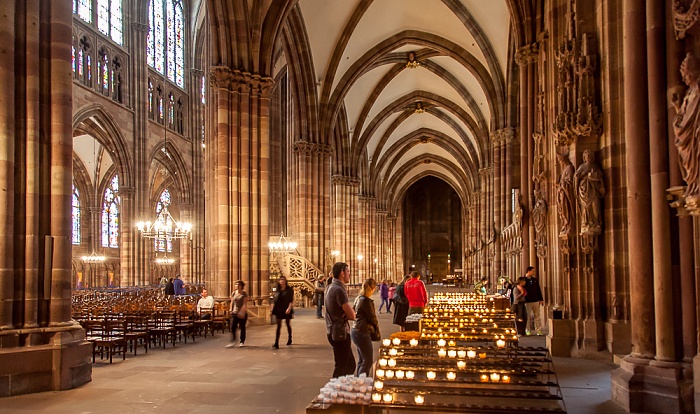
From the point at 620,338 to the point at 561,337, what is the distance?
1.09 metres

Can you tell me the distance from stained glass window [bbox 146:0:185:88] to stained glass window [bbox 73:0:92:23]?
15.6ft

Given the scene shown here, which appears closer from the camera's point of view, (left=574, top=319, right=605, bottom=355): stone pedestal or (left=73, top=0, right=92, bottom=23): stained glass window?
(left=574, top=319, right=605, bottom=355): stone pedestal

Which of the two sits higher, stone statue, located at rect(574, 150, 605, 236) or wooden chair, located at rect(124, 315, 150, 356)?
stone statue, located at rect(574, 150, 605, 236)

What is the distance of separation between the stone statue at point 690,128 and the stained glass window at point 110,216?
4738cm

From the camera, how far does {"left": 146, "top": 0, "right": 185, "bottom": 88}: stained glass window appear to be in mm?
38500

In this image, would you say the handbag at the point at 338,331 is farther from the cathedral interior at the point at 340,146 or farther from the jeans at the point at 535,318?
the jeans at the point at 535,318

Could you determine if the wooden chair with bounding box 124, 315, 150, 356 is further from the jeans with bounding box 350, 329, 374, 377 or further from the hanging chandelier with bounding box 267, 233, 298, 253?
the hanging chandelier with bounding box 267, 233, 298, 253

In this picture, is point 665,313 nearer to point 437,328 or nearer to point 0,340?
point 437,328

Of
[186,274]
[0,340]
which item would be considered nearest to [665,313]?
[0,340]

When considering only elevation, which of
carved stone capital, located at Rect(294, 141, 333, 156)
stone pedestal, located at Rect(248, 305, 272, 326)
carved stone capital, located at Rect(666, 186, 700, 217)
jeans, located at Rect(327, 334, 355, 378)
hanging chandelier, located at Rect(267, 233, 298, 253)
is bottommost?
stone pedestal, located at Rect(248, 305, 272, 326)

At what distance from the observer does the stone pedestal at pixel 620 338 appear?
9.95m

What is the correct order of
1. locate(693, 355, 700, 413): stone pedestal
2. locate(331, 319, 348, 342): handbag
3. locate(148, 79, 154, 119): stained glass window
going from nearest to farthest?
locate(693, 355, 700, 413): stone pedestal, locate(331, 319, 348, 342): handbag, locate(148, 79, 154, 119): stained glass window

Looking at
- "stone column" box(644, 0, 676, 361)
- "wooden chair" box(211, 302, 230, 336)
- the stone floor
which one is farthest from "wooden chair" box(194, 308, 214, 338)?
"stone column" box(644, 0, 676, 361)

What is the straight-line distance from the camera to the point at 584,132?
1043 centimetres
